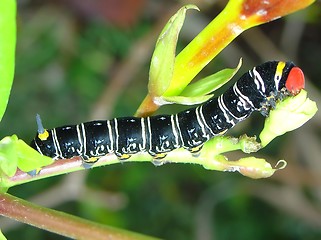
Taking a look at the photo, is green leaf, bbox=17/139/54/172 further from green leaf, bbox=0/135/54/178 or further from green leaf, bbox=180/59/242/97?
green leaf, bbox=180/59/242/97

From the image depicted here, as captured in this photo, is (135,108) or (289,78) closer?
(289,78)

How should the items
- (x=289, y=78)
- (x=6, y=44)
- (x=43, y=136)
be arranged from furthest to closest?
(x=43, y=136) → (x=289, y=78) → (x=6, y=44)

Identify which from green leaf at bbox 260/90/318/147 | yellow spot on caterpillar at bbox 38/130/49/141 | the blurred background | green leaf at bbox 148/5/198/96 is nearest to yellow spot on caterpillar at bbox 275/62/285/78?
green leaf at bbox 260/90/318/147

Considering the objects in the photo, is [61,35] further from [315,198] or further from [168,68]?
[168,68]

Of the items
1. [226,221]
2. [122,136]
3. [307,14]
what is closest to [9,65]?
[122,136]

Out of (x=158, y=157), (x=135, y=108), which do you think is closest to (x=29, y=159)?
(x=158, y=157)

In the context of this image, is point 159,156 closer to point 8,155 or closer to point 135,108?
point 8,155
